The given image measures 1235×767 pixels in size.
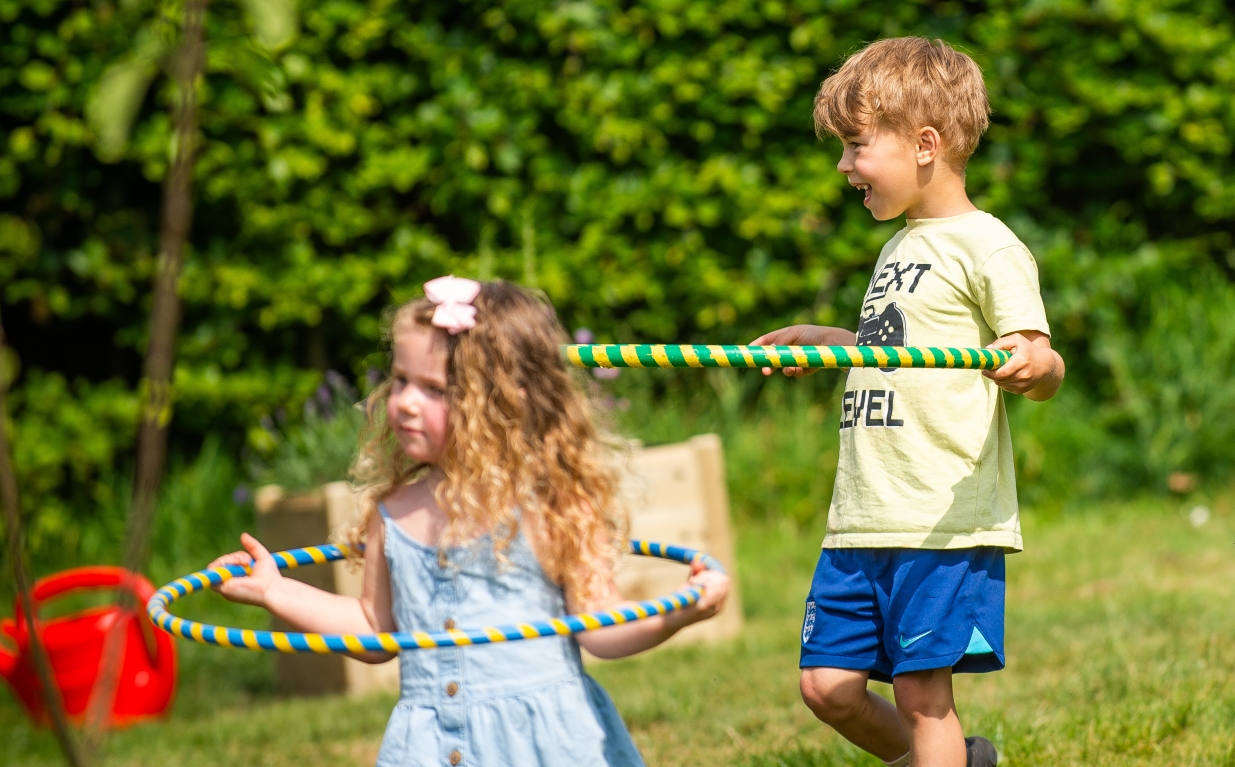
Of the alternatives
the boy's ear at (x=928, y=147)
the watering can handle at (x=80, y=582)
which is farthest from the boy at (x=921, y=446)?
the watering can handle at (x=80, y=582)

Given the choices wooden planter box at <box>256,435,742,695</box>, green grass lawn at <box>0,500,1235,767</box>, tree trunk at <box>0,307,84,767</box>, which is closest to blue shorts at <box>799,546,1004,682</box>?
green grass lawn at <box>0,500,1235,767</box>

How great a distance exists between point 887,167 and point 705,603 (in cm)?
87

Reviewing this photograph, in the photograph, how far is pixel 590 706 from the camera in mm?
2307

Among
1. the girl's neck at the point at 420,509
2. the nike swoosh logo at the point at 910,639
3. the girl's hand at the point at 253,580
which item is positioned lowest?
the nike swoosh logo at the point at 910,639

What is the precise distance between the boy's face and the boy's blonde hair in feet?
0.06

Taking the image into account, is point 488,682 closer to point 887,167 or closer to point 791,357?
point 791,357

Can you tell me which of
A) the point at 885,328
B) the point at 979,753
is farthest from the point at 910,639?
the point at 885,328

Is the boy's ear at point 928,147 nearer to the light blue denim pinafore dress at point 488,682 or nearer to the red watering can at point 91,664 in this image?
the light blue denim pinafore dress at point 488,682

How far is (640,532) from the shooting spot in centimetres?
470

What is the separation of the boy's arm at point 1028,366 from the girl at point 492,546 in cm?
57

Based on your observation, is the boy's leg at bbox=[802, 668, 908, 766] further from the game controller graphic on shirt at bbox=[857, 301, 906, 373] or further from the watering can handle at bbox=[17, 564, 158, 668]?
the watering can handle at bbox=[17, 564, 158, 668]

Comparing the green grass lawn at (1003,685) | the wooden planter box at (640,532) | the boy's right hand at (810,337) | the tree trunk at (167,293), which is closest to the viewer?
the tree trunk at (167,293)

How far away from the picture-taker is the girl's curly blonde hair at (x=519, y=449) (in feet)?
7.42

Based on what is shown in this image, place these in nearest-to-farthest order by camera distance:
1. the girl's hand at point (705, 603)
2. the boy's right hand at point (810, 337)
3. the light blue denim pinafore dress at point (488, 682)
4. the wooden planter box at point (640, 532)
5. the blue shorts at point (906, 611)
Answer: the girl's hand at point (705, 603)
the light blue denim pinafore dress at point (488, 682)
the blue shorts at point (906, 611)
the boy's right hand at point (810, 337)
the wooden planter box at point (640, 532)
